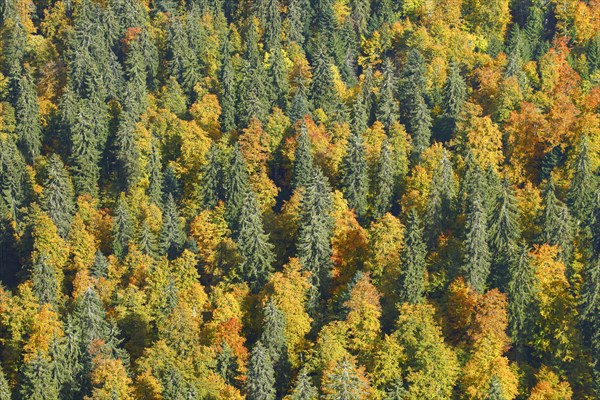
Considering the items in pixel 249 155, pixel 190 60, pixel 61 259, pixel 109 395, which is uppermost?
pixel 190 60

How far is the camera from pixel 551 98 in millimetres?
158000

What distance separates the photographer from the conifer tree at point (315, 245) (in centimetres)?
12900

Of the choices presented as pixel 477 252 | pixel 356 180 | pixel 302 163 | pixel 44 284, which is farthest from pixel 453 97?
pixel 44 284

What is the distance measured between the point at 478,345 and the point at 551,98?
50.7 m

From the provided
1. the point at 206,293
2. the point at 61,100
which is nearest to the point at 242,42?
the point at 61,100

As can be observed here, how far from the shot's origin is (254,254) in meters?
131

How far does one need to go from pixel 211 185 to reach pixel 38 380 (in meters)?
34.1

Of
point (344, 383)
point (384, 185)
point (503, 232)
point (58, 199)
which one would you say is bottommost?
point (344, 383)

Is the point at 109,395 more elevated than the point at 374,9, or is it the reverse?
the point at 374,9

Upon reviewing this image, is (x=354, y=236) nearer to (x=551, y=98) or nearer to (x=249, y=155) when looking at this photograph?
(x=249, y=155)

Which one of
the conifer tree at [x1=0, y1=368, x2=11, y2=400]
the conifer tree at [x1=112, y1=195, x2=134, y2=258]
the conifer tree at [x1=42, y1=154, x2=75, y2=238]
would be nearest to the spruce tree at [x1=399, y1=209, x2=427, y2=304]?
the conifer tree at [x1=112, y1=195, x2=134, y2=258]

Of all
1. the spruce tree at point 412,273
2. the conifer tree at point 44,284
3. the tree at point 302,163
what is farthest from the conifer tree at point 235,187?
the spruce tree at point 412,273

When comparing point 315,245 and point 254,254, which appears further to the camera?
point 254,254

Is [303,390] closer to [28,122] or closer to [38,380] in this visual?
[38,380]
